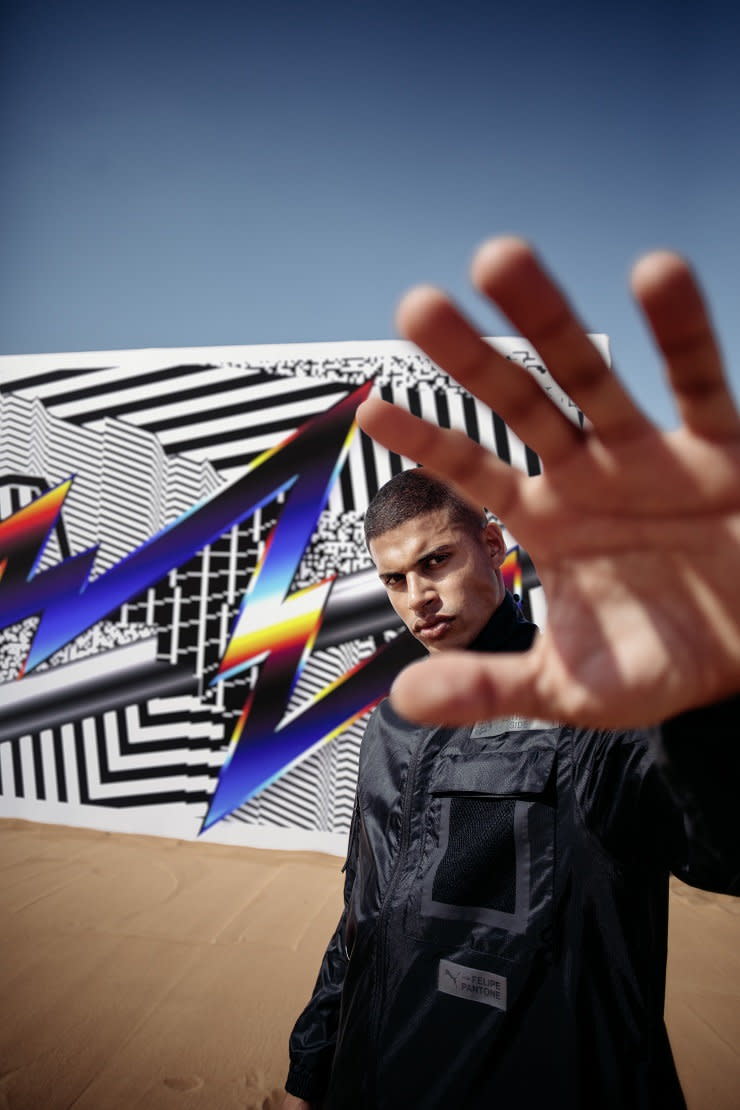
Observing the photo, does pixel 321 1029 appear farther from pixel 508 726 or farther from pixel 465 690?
pixel 465 690

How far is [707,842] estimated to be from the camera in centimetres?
68

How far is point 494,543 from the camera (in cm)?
156

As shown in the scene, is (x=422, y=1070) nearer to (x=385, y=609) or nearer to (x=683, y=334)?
(x=683, y=334)

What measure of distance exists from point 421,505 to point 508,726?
1.98 feet

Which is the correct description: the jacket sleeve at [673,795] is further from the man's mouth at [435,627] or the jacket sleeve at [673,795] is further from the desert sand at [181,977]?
the desert sand at [181,977]

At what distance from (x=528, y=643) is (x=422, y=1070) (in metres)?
0.79

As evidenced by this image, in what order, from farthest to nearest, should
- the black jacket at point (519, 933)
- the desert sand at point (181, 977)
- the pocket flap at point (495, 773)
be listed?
the desert sand at point (181, 977) < the pocket flap at point (495, 773) < the black jacket at point (519, 933)

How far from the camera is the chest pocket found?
99 cm

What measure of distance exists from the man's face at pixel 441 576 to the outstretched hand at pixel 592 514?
0.75 m

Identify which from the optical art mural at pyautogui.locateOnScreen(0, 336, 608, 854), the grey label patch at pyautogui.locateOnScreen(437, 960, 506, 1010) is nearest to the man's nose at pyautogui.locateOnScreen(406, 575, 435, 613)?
the grey label patch at pyautogui.locateOnScreen(437, 960, 506, 1010)

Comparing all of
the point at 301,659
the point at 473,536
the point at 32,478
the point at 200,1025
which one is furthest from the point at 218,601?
the point at 473,536

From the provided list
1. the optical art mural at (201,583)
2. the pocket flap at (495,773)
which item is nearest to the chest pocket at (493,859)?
the pocket flap at (495,773)

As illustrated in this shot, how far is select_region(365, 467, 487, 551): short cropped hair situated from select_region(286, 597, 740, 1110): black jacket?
560 mm

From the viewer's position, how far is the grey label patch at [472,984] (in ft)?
3.17
